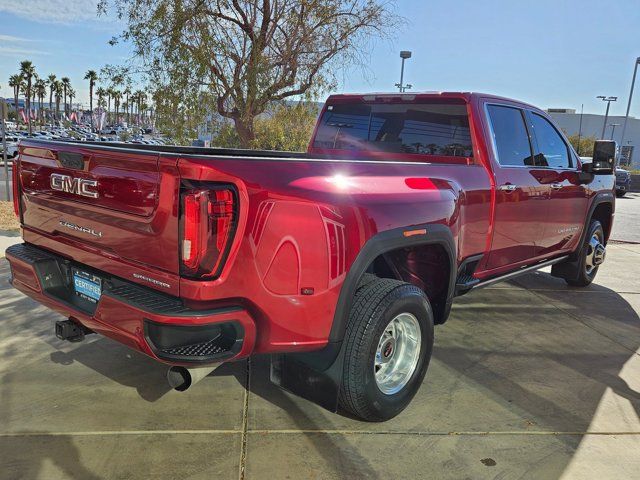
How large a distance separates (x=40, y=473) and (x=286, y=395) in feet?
4.79

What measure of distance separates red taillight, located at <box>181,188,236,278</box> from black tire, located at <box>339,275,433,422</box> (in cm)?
89

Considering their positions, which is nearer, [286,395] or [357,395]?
[357,395]

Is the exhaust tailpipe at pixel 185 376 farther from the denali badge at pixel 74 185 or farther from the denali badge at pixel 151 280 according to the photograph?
the denali badge at pixel 74 185

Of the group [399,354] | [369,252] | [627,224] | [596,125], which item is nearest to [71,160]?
[369,252]

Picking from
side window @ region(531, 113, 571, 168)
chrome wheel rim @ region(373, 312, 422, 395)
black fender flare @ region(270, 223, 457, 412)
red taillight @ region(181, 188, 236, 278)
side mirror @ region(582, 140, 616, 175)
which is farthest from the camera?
side mirror @ region(582, 140, 616, 175)

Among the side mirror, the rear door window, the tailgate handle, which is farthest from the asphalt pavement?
the tailgate handle

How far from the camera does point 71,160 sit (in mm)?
2822

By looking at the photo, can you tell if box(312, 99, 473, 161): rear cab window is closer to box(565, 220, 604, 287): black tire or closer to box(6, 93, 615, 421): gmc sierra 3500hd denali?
box(6, 93, 615, 421): gmc sierra 3500hd denali

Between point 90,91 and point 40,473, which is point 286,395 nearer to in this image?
point 40,473

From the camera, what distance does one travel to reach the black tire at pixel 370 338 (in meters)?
2.79

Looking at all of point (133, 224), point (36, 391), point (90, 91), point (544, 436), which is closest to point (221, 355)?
point (133, 224)

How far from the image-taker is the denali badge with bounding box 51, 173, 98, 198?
270cm

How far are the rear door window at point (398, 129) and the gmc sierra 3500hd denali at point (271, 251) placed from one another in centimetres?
4

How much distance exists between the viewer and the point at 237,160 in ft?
7.62
